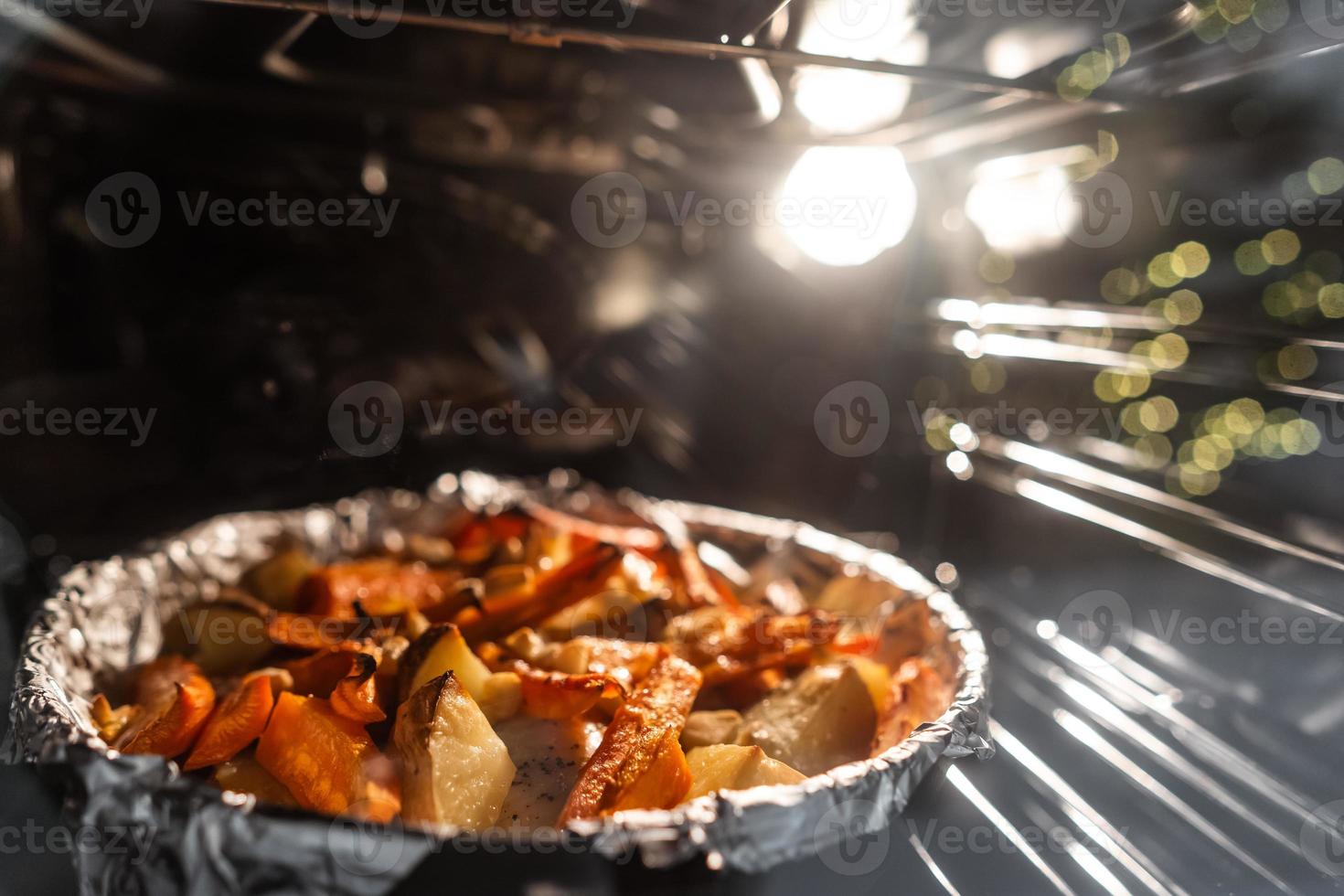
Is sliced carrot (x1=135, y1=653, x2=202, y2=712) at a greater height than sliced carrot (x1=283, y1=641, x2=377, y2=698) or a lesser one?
lesser

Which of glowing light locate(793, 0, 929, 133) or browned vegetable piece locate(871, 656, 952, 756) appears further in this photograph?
glowing light locate(793, 0, 929, 133)

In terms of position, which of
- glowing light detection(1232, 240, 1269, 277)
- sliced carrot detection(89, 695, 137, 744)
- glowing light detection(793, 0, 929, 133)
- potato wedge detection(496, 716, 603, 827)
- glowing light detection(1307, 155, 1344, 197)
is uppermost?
glowing light detection(793, 0, 929, 133)

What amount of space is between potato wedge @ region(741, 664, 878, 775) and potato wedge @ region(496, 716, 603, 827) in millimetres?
241

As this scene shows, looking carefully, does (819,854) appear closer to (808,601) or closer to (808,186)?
(808,601)

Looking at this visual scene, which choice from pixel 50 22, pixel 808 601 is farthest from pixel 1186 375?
pixel 50 22

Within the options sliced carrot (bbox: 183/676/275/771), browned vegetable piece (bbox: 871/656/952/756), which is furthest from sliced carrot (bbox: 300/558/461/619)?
browned vegetable piece (bbox: 871/656/952/756)

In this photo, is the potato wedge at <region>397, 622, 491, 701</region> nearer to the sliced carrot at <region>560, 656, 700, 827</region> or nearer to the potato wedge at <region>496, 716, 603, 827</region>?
the potato wedge at <region>496, 716, 603, 827</region>

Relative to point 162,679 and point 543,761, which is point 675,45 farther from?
point 162,679

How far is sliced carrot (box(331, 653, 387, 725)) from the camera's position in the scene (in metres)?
1.00

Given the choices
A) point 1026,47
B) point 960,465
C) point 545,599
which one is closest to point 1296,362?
point 960,465

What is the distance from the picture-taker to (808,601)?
5.76 feet

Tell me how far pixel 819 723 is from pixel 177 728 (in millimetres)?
839

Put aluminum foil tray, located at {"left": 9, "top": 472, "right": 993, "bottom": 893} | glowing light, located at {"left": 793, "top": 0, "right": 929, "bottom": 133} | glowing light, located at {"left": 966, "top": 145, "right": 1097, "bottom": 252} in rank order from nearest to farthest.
Result: aluminum foil tray, located at {"left": 9, "top": 472, "right": 993, "bottom": 893} < glowing light, located at {"left": 793, "top": 0, "right": 929, "bottom": 133} < glowing light, located at {"left": 966, "top": 145, "right": 1097, "bottom": 252}

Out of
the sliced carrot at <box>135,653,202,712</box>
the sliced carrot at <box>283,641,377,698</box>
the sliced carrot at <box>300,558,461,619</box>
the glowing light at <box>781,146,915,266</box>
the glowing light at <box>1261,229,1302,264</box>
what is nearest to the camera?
the sliced carrot at <box>283,641,377,698</box>
